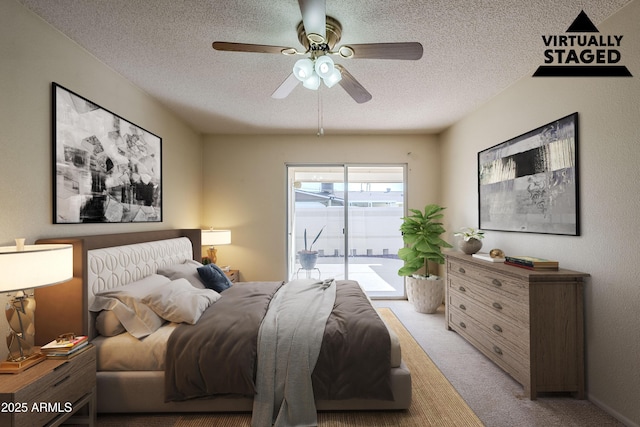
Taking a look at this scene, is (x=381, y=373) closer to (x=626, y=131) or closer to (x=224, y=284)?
(x=224, y=284)

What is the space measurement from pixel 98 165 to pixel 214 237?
71.5 inches

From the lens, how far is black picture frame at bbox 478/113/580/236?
224 cm

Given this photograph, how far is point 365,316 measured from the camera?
7.10 feet

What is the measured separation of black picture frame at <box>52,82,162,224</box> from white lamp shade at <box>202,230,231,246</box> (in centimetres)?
81

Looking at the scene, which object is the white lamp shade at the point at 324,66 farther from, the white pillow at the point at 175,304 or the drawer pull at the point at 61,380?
the drawer pull at the point at 61,380

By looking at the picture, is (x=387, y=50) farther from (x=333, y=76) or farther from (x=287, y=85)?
(x=287, y=85)

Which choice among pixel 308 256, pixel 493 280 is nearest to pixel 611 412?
pixel 493 280

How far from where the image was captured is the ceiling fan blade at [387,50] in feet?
5.48

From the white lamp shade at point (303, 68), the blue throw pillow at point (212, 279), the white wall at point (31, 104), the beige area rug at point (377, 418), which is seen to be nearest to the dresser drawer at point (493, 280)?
the beige area rug at point (377, 418)

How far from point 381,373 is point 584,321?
158cm

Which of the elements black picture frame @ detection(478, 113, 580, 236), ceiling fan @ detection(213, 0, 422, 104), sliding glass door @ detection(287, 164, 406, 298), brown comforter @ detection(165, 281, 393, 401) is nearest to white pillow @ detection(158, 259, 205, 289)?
brown comforter @ detection(165, 281, 393, 401)

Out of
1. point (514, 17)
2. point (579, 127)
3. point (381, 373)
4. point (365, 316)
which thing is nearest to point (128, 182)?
point (365, 316)

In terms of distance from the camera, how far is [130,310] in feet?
6.73

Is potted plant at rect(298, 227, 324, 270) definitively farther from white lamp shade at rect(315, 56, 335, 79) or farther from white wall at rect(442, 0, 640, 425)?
white lamp shade at rect(315, 56, 335, 79)
